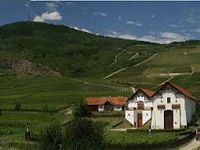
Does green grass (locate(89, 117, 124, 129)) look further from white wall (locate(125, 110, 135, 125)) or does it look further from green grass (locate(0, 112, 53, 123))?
green grass (locate(0, 112, 53, 123))

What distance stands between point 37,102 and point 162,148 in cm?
7251

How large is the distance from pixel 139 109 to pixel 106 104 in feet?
82.1

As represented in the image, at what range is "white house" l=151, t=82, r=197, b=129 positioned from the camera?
9262 cm

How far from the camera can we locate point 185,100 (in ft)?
308

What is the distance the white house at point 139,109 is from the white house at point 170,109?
468 centimetres

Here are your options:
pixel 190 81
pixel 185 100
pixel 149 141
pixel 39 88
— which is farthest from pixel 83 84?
pixel 149 141

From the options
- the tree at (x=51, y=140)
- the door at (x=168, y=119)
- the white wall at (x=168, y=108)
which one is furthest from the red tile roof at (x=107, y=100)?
the tree at (x=51, y=140)

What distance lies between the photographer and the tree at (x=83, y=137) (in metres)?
60.9

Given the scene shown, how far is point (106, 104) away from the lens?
12588cm

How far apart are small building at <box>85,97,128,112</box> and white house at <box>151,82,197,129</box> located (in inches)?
1141

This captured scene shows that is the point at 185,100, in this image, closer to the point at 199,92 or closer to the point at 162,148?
the point at 162,148

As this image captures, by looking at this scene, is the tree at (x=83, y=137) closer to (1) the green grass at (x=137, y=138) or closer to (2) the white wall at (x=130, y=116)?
(1) the green grass at (x=137, y=138)

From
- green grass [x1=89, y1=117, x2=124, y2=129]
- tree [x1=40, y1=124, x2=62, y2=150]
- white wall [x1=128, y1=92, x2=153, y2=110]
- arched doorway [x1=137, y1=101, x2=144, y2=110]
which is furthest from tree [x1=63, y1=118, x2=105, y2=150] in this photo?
white wall [x1=128, y1=92, x2=153, y2=110]

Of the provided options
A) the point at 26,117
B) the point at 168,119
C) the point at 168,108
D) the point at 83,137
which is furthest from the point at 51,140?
the point at 26,117
